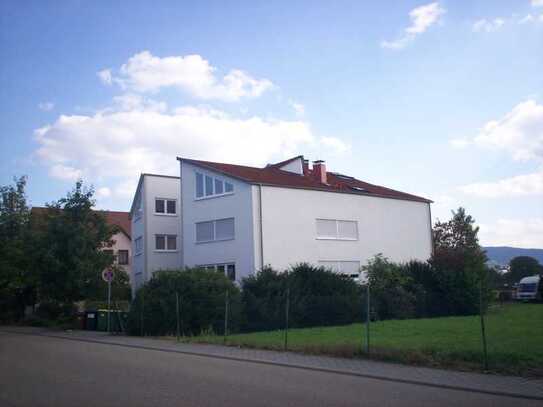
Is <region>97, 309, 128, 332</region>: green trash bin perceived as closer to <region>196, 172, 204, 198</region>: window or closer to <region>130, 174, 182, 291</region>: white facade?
<region>196, 172, 204, 198</region>: window

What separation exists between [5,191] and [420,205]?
27.4 metres

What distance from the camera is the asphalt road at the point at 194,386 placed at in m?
9.34

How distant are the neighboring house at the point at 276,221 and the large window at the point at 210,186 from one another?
5 centimetres

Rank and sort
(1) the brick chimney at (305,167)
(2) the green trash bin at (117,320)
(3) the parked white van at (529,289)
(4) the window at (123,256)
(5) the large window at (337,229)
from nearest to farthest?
(2) the green trash bin at (117,320) < (5) the large window at (337,229) < (1) the brick chimney at (305,167) < (3) the parked white van at (529,289) < (4) the window at (123,256)

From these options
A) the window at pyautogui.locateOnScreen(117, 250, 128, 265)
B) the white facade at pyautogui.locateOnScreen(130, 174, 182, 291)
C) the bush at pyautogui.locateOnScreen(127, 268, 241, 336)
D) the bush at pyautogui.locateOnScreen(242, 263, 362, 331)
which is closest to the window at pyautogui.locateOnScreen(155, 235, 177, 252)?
the white facade at pyautogui.locateOnScreen(130, 174, 182, 291)

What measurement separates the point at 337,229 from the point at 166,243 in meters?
12.5

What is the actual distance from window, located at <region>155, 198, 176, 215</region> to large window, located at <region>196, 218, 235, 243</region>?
24.2ft

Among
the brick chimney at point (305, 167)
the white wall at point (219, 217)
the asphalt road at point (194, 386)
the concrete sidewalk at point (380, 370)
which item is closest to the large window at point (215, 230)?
the white wall at point (219, 217)

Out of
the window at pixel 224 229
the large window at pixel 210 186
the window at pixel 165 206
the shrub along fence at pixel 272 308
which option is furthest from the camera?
the window at pixel 165 206

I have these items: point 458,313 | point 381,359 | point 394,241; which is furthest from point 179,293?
point 394,241

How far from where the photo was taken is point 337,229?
3538cm

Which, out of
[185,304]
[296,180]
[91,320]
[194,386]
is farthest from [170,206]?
[194,386]

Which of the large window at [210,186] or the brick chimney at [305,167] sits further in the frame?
the brick chimney at [305,167]

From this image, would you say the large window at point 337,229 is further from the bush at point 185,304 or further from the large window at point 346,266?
the bush at point 185,304
